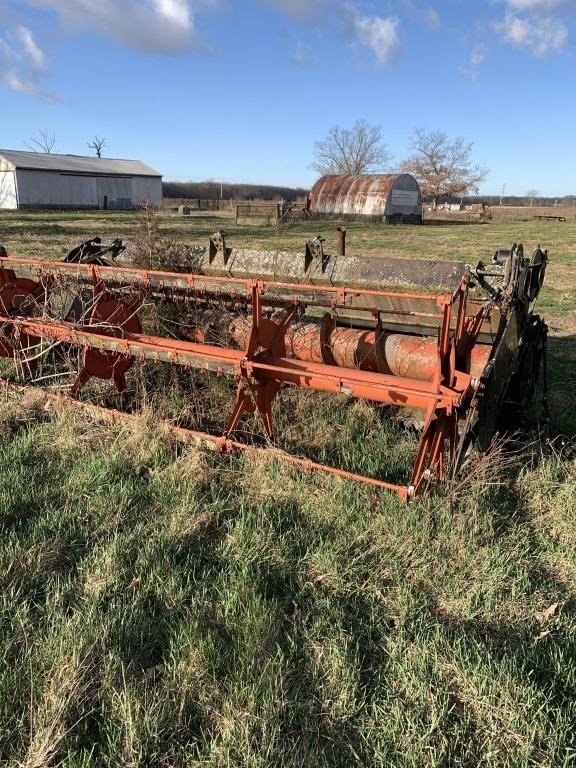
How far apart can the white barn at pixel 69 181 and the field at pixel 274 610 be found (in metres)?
38.3

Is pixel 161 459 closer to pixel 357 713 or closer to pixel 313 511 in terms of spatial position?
pixel 313 511

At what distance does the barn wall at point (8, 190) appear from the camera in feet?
131

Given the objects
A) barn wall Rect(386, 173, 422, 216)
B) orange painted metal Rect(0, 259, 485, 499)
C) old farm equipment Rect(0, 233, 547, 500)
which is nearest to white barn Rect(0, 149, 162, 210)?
barn wall Rect(386, 173, 422, 216)

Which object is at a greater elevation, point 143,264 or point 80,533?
point 143,264

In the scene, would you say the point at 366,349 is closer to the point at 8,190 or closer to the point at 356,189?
the point at 356,189

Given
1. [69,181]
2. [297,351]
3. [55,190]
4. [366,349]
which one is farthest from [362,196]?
[366,349]

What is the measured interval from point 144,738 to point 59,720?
11.7 inches

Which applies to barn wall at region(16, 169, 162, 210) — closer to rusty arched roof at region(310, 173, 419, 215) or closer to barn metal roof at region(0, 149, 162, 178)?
barn metal roof at region(0, 149, 162, 178)

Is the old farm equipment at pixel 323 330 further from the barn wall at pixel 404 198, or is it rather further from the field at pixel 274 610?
the barn wall at pixel 404 198

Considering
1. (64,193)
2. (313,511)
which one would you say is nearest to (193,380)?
(313,511)

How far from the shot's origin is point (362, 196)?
35125 mm

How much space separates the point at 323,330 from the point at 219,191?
69.6 meters

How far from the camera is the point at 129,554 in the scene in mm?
2959

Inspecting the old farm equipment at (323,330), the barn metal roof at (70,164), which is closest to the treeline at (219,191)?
the barn metal roof at (70,164)
